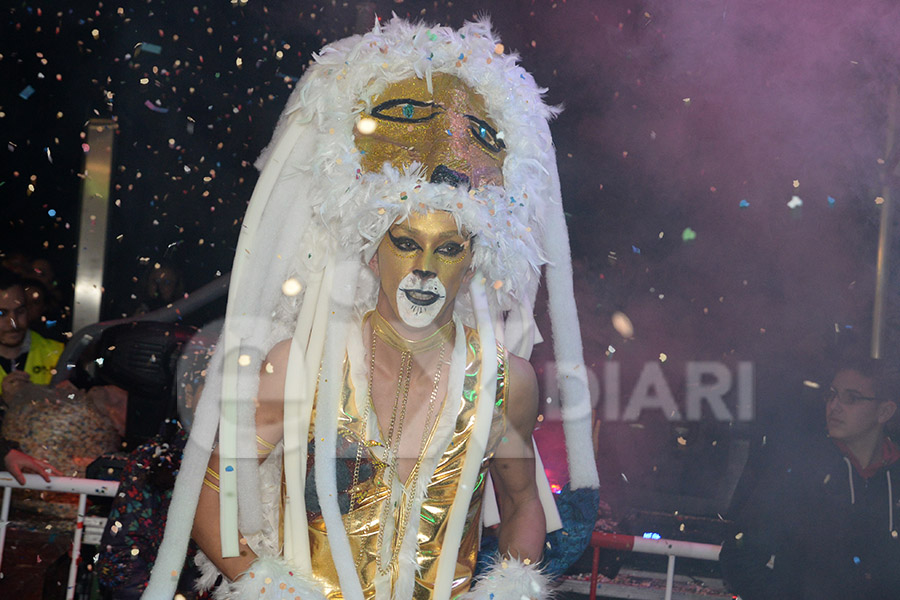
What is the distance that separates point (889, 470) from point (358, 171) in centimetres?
198

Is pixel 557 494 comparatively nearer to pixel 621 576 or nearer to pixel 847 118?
pixel 621 576

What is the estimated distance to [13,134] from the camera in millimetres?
2863

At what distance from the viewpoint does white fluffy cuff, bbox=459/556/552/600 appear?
158 centimetres

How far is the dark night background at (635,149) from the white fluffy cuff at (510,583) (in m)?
1.34

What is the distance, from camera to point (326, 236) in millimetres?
1646

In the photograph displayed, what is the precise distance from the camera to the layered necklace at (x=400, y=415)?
160 cm

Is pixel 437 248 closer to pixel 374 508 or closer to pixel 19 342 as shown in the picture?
pixel 374 508

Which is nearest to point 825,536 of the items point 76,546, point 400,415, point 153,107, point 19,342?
point 400,415

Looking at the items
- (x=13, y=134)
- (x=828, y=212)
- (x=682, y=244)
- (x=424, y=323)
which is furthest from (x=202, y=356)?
(x=828, y=212)

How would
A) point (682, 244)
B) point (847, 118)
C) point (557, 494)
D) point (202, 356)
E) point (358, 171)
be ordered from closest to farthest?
point (358, 171) → point (557, 494) → point (202, 356) → point (847, 118) → point (682, 244)

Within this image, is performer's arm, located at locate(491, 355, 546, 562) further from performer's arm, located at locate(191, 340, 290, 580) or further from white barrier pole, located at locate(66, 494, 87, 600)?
white barrier pole, located at locate(66, 494, 87, 600)

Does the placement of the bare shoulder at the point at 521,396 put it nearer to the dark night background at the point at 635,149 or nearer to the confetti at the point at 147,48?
the dark night background at the point at 635,149

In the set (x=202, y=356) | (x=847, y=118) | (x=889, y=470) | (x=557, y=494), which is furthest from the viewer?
(x=847, y=118)

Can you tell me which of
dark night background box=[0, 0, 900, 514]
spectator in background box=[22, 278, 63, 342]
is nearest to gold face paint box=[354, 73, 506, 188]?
dark night background box=[0, 0, 900, 514]
